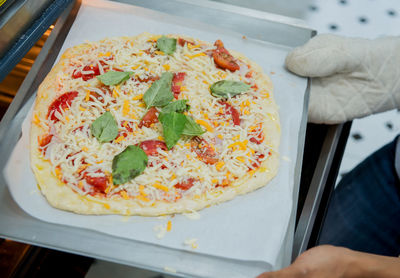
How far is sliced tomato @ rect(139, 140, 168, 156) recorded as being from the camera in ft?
5.12

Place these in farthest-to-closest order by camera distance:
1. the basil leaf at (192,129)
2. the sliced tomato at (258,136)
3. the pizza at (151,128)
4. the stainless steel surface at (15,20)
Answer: the sliced tomato at (258,136) → the basil leaf at (192,129) → the pizza at (151,128) → the stainless steel surface at (15,20)

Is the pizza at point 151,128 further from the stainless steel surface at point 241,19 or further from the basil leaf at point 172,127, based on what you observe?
the stainless steel surface at point 241,19

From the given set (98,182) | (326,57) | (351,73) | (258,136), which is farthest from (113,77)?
(351,73)

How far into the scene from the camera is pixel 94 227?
1.37 m

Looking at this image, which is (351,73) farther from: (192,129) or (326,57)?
(192,129)

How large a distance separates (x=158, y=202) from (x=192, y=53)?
84 centimetres

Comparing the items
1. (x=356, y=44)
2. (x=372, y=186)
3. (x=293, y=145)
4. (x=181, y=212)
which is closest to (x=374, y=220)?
(x=372, y=186)

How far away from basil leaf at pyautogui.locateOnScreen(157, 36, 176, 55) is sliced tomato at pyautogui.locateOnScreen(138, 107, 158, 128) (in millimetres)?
403

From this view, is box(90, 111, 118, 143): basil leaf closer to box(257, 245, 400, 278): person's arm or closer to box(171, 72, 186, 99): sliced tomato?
box(171, 72, 186, 99): sliced tomato

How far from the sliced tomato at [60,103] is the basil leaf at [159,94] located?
12.8 inches

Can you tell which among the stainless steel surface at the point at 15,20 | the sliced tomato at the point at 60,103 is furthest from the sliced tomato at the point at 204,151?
the stainless steel surface at the point at 15,20

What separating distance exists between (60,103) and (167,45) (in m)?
0.60

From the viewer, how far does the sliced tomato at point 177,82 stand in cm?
180

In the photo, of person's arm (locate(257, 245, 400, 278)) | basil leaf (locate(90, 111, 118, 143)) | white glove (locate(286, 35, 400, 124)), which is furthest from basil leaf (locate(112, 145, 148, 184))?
white glove (locate(286, 35, 400, 124))
